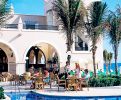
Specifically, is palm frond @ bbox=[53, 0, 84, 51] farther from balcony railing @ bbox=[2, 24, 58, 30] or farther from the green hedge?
balcony railing @ bbox=[2, 24, 58, 30]

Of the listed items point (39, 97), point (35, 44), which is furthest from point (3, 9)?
point (35, 44)

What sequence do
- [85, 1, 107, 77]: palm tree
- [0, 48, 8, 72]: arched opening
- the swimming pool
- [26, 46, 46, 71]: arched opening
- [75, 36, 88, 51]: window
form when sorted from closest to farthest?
1. the swimming pool
2. [85, 1, 107, 77]: palm tree
3. [75, 36, 88, 51]: window
4. [0, 48, 8, 72]: arched opening
5. [26, 46, 46, 71]: arched opening

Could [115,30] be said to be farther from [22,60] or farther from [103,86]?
[22,60]

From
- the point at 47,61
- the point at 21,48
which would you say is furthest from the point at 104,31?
the point at 47,61

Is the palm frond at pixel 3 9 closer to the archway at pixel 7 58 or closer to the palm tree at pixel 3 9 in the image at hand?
the palm tree at pixel 3 9

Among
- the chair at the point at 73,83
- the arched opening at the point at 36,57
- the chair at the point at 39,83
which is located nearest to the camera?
the chair at the point at 73,83

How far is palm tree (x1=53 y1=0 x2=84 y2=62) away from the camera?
85.5ft

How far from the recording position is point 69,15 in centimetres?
2619

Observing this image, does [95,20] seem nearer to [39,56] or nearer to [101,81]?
[101,81]

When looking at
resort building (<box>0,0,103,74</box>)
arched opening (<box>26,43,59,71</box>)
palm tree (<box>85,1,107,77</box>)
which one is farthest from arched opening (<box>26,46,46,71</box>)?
palm tree (<box>85,1,107,77</box>)

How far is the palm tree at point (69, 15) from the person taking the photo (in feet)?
85.5

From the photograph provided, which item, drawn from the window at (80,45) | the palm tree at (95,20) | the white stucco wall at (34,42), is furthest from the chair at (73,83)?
the window at (80,45)

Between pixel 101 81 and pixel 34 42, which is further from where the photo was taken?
pixel 34 42

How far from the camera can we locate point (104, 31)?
27.3 meters
